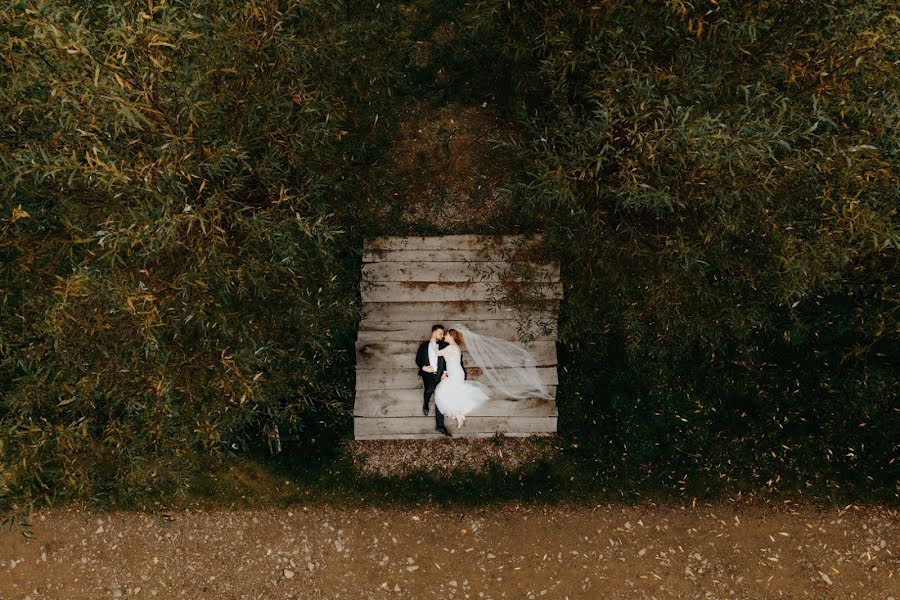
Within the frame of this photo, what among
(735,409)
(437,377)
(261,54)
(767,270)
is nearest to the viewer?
(261,54)

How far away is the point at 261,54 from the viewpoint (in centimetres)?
524

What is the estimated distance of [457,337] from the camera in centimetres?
697

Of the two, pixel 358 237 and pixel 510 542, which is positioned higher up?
pixel 358 237

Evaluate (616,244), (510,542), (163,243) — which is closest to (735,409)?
(616,244)

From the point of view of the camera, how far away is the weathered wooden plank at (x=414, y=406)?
22.7 ft

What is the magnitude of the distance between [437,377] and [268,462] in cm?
277

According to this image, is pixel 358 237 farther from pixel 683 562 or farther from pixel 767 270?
pixel 683 562

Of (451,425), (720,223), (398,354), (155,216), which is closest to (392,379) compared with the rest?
(398,354)

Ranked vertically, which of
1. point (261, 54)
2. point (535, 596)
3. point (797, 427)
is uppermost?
point (261, 54)

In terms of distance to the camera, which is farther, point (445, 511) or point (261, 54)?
point (445, 511)

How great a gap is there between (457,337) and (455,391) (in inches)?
28.4

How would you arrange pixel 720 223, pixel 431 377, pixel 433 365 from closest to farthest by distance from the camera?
pixel 720 223 < pixel 433 365 < pixel 431 377

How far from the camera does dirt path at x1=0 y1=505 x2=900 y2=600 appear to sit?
7211mm

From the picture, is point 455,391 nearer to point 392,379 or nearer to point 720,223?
point 392,379
